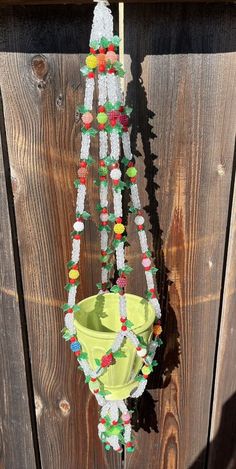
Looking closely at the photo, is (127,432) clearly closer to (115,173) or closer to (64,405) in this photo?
(64,405)

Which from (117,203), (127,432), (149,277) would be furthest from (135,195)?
(127,432)

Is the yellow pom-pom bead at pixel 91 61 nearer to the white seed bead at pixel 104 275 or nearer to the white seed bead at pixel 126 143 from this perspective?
the white seed bead at pixel 126 143

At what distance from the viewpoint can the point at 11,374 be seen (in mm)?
1068

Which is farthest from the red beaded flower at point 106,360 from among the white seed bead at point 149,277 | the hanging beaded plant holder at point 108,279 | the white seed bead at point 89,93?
the white seed bead at point 89,93

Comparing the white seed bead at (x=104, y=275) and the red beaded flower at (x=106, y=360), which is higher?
the white seed bead at (x=104, y=275)

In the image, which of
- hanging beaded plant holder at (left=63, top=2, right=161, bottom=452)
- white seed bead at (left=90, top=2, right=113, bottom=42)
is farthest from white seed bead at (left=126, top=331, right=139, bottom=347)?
white seed bead at (left=90, top=2, right=113, bottom=42)

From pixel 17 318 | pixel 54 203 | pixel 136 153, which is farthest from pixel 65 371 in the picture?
pixel 136 153

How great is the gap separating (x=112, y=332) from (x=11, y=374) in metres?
0.35

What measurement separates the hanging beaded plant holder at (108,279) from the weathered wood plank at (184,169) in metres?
0.07

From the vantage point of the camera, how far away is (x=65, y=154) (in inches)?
34.0

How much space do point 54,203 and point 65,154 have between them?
0.09 m

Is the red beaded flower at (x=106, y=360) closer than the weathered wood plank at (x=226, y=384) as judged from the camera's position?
Yes

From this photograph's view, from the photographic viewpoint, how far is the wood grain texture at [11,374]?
3.11ft

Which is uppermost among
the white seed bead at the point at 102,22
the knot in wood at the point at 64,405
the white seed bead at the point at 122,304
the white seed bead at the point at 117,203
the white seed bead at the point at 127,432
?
the white seed bead at the point at 102,22
